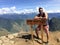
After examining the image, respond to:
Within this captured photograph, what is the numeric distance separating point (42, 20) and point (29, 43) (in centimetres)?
372

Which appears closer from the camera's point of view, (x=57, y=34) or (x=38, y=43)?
(x=38, y=43)

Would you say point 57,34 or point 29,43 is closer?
point 29,43

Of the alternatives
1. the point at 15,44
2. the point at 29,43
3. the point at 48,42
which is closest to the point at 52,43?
the point at 48,42

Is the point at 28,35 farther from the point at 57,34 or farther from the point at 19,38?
the point at 57,34

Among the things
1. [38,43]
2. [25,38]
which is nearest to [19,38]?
[25,38]

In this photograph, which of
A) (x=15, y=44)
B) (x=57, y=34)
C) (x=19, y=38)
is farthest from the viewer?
(x=57, y=34)

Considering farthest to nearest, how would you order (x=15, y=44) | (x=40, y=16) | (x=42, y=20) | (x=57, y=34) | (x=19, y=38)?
(x=57, y=34)
(x=19, y=38)
(x=15, y=44)
(x=40, y=16)
(x=42, y=20)

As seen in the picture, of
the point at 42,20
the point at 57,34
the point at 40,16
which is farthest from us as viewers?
the point at 57,34

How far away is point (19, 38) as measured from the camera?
21.0m

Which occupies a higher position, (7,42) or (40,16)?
(40,16)

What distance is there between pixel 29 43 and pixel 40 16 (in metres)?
2.77

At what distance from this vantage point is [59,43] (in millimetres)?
20250

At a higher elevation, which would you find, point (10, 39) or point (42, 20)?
point (42, 20)

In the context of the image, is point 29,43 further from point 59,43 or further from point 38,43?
point 59,43
